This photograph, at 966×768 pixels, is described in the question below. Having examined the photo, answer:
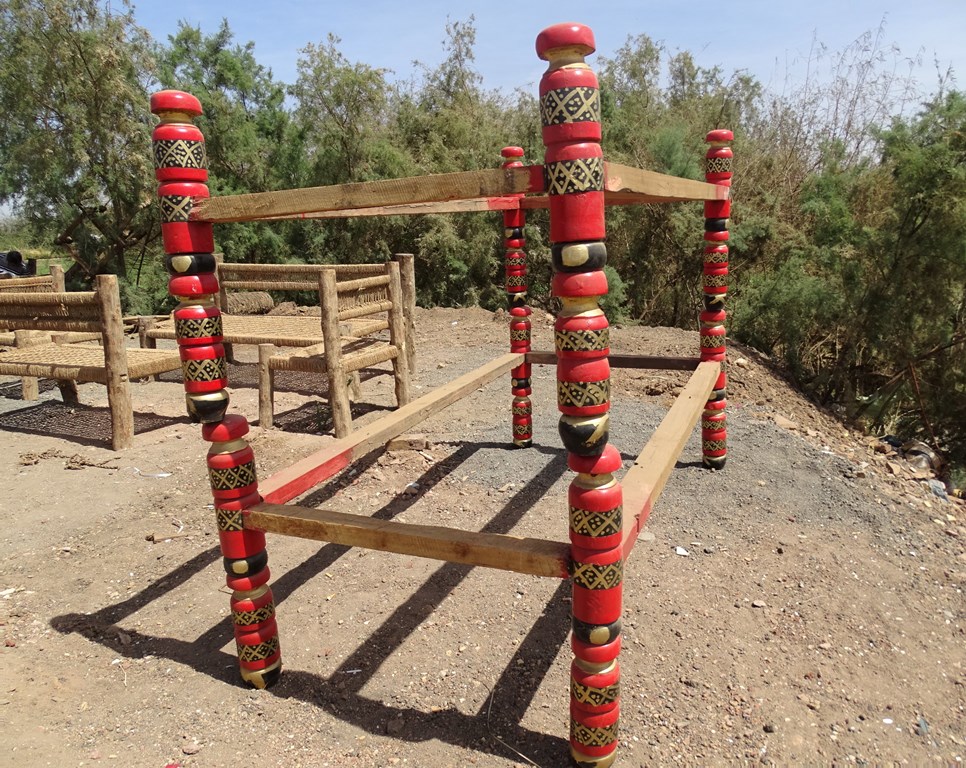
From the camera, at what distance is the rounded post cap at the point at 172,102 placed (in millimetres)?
1925

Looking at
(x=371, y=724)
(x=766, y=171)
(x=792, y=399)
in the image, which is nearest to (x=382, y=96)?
(x=766, y=171)

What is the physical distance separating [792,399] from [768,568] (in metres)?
3.86

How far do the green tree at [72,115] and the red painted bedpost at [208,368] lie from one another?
9763mm

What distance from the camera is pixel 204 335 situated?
81.9 inches

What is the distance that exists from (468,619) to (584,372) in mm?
1454

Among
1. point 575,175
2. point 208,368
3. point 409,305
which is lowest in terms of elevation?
point 409,305

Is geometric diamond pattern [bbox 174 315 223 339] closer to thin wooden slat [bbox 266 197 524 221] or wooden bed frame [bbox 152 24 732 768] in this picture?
wooden bed frame [bbox 152 24 732 768]

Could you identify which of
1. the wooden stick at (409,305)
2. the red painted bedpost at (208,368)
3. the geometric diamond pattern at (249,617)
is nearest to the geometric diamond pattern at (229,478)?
the red painted bedpost at (208,368)

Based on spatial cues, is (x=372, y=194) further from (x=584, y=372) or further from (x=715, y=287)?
(x=715, y=287)

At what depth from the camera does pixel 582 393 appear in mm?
1629

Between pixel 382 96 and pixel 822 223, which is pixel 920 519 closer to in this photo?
pixel 822 223

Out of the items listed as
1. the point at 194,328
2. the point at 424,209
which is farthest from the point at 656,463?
the point at 194,328

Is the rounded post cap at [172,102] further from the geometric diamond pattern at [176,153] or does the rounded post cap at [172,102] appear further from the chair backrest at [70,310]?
the chair backrest at [70,310]

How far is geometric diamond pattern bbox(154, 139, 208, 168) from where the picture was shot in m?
1.96
